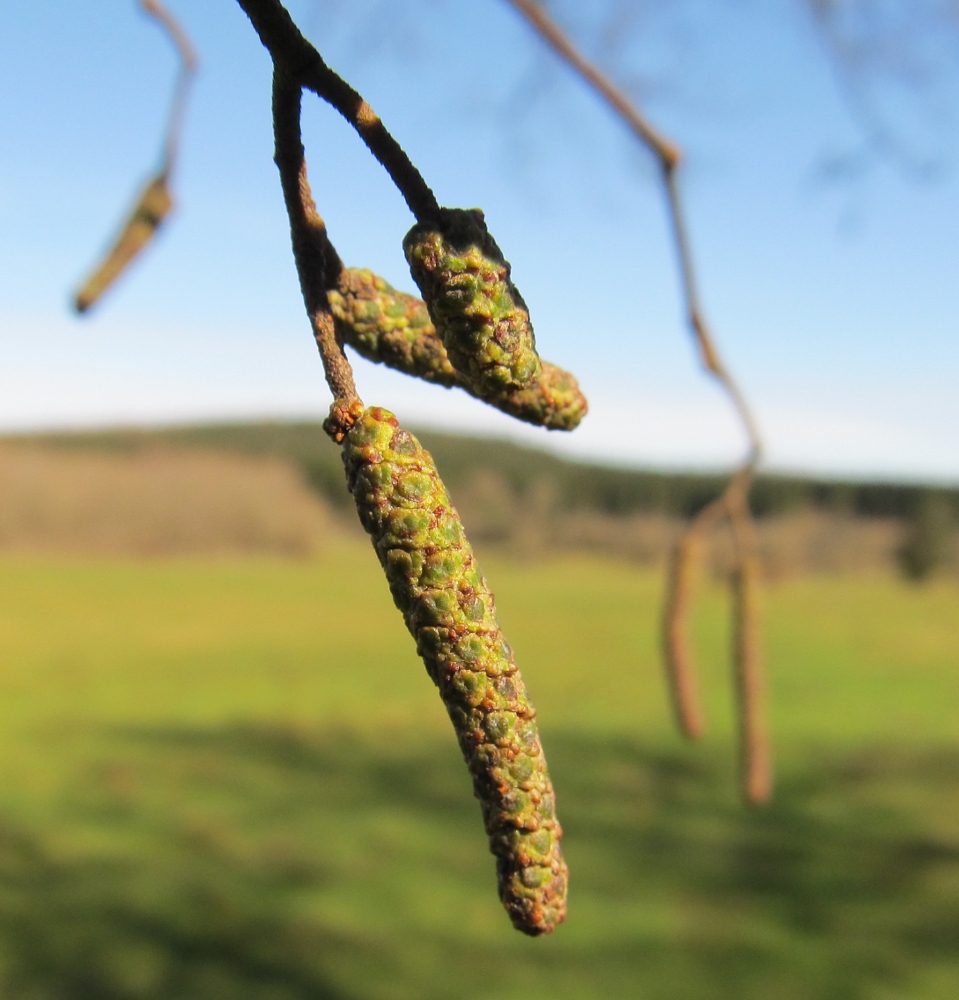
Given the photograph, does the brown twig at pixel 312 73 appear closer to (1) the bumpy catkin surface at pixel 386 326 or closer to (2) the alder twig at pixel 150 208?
(1) the bumpy catkin surface at pixel 386 326

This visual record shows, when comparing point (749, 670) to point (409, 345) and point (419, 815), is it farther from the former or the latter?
point (419, 815)

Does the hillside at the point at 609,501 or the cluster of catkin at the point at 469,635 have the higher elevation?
the cluster of catkin at the point at 469,635

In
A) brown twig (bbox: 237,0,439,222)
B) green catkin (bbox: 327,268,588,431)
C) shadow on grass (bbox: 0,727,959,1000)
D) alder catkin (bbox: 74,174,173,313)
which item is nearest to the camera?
brown twig (bbox: 237,0,439,222)

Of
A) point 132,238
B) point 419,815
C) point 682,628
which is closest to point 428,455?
point 132,238

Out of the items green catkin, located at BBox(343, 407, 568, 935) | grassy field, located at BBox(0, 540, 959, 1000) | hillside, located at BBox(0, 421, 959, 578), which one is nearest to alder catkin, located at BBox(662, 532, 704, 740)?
green catkin, located at BBox(343, 407, 568, 935)

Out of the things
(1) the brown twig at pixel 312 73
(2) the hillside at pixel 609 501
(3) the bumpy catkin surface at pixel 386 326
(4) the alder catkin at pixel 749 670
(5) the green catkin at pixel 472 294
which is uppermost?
(1) the brown twig at pixel 312 73

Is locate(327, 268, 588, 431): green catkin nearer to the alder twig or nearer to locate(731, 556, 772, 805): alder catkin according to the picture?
the alder twig

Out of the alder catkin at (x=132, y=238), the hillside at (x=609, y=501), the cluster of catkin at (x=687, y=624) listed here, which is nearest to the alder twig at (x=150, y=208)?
the alder catkin at (x=132, y=238)
